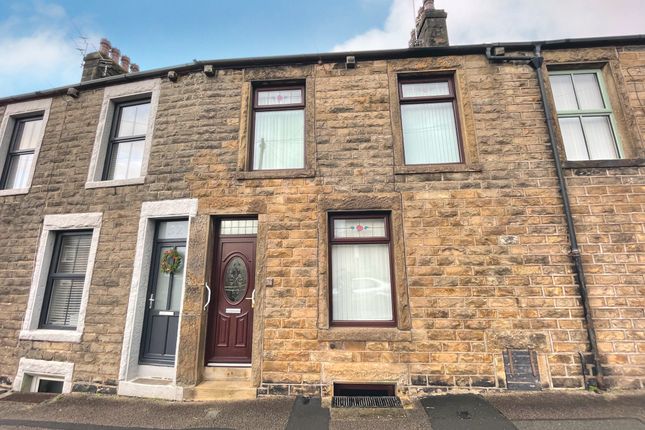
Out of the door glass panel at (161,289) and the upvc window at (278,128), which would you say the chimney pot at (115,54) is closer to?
the upvc window at (278,128)

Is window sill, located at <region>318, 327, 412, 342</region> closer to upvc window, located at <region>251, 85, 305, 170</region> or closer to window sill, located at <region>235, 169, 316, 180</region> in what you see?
window sill, located at <region>235, 169, 316, 180</region>

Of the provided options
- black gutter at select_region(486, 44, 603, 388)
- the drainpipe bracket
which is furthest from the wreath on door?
the drainpipe bracket

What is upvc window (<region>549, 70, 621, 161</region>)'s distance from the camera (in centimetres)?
513

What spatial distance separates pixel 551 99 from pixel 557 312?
3.57 metres

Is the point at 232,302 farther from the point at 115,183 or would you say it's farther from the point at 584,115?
the point at 584,115

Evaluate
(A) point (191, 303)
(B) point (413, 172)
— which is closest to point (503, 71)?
(B) point (413, 172)

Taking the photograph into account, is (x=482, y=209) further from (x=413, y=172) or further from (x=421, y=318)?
(x=421, y=318)

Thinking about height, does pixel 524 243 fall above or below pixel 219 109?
below

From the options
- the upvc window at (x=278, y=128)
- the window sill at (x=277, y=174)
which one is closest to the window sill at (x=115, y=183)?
the window sill at (x=277, y=174)

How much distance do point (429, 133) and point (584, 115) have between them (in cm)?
270

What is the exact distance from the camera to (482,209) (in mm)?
4820

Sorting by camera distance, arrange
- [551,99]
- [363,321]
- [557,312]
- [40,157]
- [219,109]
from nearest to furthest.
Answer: [557,312]
[363,321]
[551,99]
[219,109]
[40,157]

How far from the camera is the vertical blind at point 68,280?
17.9 feet

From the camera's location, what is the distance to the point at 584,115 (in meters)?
5.26
